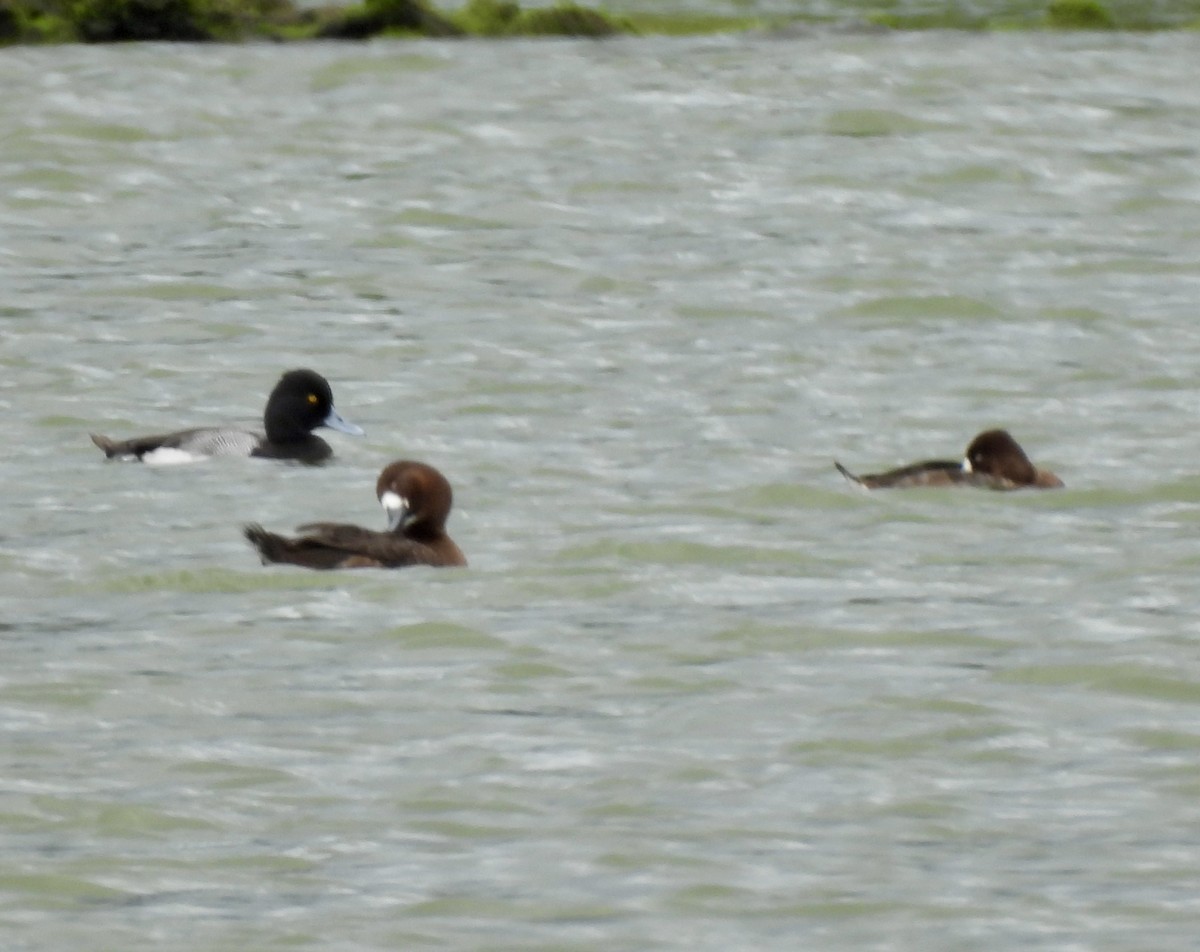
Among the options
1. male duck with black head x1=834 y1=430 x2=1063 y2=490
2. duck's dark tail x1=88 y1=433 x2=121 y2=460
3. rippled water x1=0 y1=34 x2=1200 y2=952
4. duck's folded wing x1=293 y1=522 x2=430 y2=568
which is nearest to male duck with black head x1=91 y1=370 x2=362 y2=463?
duck's dark tail x1=88 y1=433 x2=121 y2=460

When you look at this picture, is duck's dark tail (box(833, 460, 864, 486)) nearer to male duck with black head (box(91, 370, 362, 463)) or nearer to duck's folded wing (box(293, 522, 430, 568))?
duck's folded wing (box(293, 522, 430, 568))

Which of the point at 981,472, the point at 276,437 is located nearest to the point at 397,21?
the point at 276,437

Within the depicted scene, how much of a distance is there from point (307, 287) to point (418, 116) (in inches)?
249

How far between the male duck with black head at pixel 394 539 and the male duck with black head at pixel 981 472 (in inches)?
74.9

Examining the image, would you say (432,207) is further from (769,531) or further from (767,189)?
(769,531)

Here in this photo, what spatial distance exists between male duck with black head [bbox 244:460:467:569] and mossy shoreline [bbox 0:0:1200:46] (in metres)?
17.5

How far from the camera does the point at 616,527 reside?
463 inches

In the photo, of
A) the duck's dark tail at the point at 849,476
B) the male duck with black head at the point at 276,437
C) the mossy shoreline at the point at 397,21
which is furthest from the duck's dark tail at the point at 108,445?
the mossy shoreline at the point at 397,21

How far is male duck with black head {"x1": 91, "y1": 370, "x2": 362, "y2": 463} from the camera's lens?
13.3m

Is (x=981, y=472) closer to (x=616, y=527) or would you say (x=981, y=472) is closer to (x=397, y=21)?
(x=616, y=527)

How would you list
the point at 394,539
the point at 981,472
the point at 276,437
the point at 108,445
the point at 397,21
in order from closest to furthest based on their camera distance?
the point at 394,539 < the point at 981,472 < the point at 108,445 < the point at 276,437 < the point at 397,21

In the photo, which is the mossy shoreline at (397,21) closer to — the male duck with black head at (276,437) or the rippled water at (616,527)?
the rippled water at (616,527)

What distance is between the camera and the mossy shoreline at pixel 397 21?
2812 cm

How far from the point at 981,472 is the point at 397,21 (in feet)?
56.7
